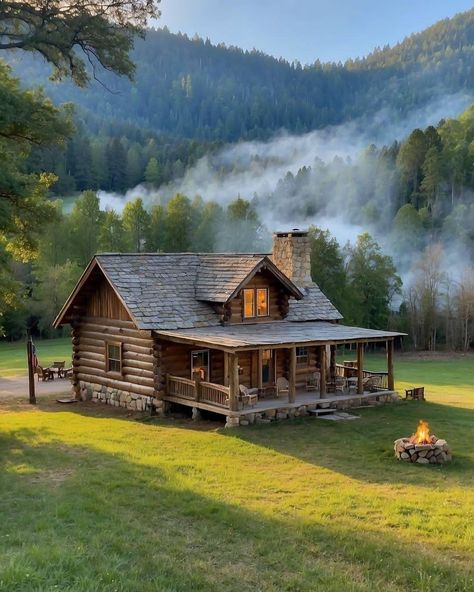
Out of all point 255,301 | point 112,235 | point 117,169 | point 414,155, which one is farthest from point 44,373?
point 117,169

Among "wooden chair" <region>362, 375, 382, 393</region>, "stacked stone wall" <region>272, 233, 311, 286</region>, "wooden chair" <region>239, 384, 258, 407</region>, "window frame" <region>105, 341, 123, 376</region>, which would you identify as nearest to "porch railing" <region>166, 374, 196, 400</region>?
"wooden chair" <region>239, 384, 258, 407</region>

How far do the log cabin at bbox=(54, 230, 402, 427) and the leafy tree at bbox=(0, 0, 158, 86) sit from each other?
25.7ft

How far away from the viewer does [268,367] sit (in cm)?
2830

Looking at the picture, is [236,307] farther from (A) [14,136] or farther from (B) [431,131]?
(B) [431,131]

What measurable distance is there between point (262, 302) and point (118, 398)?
23.8ft

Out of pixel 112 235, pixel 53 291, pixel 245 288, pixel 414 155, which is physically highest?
pixel 414 155

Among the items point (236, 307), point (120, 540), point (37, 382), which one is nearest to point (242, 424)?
point (236, 307)

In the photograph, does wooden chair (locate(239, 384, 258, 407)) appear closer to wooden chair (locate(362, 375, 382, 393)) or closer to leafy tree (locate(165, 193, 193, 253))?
wooden chair (locate(362, 375, 382, 393))

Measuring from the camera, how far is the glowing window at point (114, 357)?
93.4ft

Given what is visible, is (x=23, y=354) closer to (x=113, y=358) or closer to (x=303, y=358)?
(x=113, y=358)

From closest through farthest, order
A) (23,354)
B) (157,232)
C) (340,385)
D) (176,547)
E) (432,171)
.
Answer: (176,547) < (340,385) < (23,354) < (157,232) < (432,171)

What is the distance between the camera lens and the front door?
92.3 feet

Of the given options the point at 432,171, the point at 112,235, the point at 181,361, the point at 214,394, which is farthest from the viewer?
the point at 432,171

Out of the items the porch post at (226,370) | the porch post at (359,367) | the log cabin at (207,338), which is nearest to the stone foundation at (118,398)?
the log cabin at (207,338)
